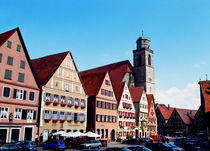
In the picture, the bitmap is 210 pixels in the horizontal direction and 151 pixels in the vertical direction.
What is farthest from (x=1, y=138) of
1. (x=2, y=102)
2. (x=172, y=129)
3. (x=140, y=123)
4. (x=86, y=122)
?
(x=172, y=129)

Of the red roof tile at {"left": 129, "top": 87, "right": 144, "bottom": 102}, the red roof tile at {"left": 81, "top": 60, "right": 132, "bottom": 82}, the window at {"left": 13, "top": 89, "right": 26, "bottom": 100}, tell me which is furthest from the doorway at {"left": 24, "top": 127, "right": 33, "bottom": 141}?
the red roof tile at {"left": 81, "top": 60, "right": 132, "bottom": 82}

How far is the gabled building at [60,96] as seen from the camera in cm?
3762

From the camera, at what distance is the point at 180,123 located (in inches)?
3693

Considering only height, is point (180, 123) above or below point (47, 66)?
below

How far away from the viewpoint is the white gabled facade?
54.4m

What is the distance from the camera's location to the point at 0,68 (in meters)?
32.0

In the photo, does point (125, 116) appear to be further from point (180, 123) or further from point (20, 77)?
point (180, 123)

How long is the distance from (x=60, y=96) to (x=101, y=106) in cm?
1104

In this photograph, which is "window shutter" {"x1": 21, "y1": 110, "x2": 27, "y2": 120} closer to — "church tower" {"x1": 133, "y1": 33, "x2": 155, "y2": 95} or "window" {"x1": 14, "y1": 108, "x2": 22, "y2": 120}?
"window" {"x1": 14, "y1": 108, "x2": 22, "y2": 120}

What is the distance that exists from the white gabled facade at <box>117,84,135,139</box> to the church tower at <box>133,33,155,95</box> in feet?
92.2

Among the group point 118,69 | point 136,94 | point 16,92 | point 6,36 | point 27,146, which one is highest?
point 118,69

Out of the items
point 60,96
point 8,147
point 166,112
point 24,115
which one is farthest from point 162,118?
point 8,147

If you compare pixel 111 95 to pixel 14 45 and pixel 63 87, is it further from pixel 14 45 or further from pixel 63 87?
pixel 14 45

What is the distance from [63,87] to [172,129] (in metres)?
67.8
